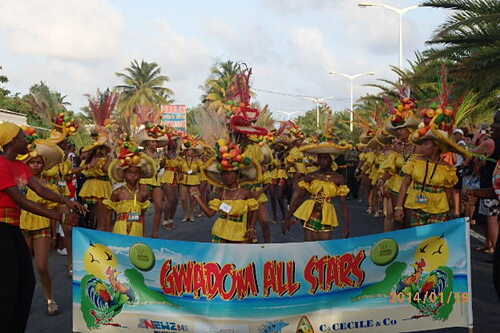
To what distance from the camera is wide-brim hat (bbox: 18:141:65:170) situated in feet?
23.3

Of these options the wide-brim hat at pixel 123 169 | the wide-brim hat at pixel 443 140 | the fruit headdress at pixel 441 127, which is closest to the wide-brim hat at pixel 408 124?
the fruit headdress at pixel 441 127

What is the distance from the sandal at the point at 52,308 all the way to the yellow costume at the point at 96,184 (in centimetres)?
258

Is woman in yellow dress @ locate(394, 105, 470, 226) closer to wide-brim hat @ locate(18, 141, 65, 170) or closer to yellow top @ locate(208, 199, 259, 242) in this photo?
yellow top @ locate(208, 199, 259, 242)

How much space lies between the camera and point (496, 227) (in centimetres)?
895

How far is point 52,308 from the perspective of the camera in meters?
6.45

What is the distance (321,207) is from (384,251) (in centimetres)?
207

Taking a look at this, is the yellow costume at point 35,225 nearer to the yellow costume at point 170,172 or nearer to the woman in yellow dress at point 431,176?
the woman in yellow dress at point 431,176

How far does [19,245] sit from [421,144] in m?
4.73

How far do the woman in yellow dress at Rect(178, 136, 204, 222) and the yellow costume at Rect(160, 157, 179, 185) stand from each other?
171 millimetres

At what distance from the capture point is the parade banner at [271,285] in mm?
4824

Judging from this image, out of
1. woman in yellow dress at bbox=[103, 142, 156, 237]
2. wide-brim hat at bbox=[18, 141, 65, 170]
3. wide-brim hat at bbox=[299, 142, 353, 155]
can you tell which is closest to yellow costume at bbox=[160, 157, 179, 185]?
wide-brim hat at bbox=[18, 141, 65, 170]

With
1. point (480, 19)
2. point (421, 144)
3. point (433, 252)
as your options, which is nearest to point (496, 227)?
point (421, 144)

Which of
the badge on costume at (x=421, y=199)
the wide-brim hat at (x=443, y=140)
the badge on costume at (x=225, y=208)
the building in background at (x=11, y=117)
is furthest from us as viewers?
the building in background at (x=11, y=117)
